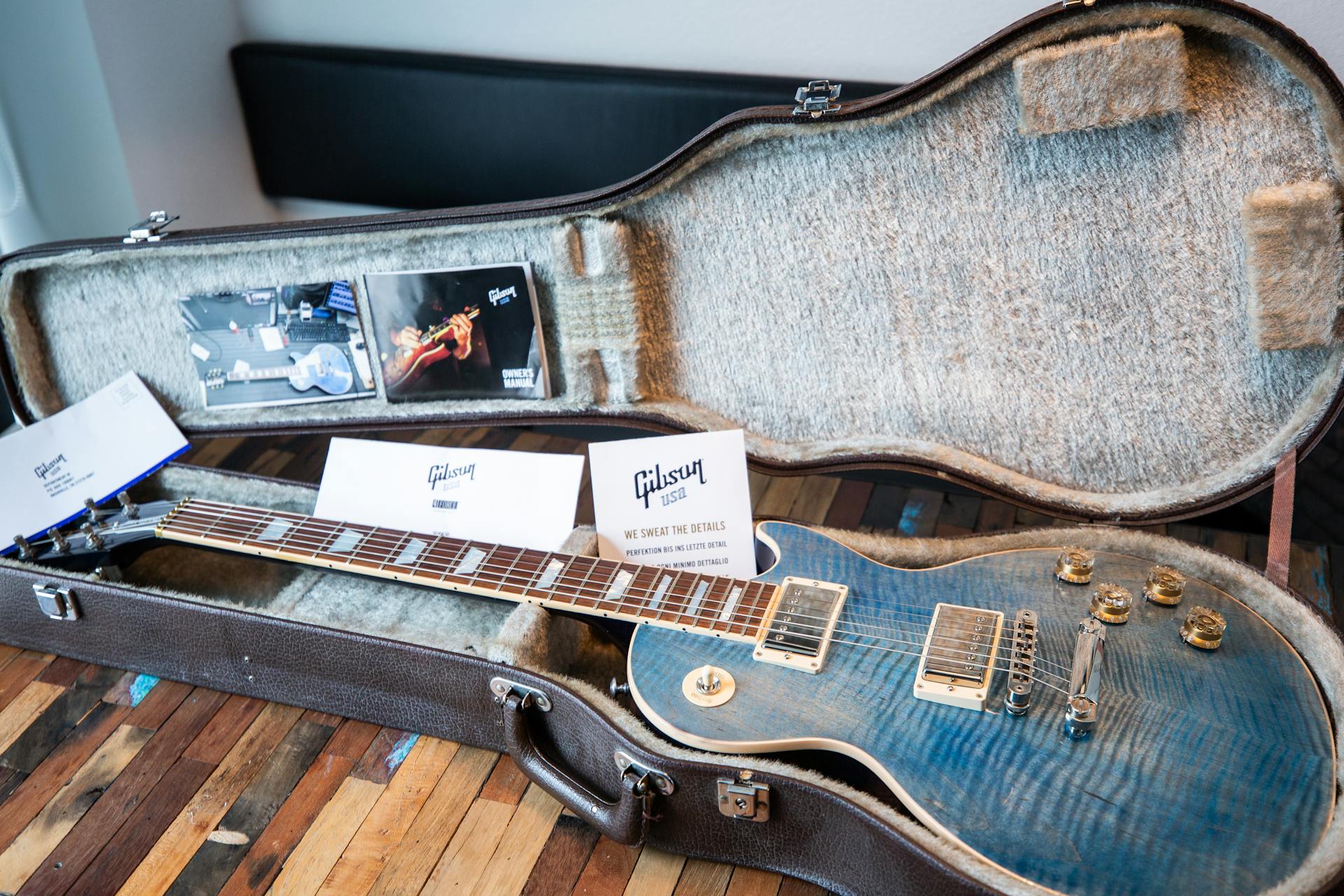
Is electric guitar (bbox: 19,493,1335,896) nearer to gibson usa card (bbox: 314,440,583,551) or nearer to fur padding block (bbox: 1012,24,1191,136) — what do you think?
gibson usa card (bbox: 314,440,583,551)

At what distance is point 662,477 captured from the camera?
127 centimetres

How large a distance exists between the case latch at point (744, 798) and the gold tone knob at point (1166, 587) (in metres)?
0.49

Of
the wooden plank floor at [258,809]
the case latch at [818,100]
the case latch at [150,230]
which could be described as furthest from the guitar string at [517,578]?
the case latch at [818,100]

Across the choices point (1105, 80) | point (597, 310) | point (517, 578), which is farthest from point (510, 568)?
point (1105, 80)

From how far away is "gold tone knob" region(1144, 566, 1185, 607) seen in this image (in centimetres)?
110

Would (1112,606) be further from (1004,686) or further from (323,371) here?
(323,371)

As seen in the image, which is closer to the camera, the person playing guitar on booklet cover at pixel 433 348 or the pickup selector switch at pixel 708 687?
the pickup selector switch at pixel 708 687

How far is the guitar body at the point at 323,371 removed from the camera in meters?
1.47

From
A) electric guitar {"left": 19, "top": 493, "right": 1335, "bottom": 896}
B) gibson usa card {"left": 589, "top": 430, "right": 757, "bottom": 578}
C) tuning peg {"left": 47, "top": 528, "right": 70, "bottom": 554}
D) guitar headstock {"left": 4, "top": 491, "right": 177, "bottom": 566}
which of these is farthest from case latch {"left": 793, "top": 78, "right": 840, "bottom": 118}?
tuning peg {"left": 47, "top": 528, "right": 70, "bottom": 554}

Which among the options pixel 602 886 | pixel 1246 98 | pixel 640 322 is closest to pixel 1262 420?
pixel 1246 98

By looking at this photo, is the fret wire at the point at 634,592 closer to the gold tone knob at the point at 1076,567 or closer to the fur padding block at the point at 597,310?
the fur padding block at the point at 597,310

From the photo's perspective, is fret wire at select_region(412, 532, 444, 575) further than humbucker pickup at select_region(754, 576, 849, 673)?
Yes

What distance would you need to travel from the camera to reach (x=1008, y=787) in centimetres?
93

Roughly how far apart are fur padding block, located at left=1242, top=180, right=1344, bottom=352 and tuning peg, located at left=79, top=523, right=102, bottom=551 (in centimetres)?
146
